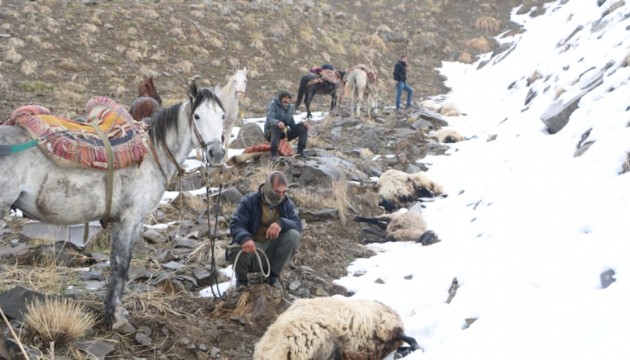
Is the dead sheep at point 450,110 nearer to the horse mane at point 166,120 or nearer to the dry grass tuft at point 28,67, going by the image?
the dry grass tuft at point 28,67

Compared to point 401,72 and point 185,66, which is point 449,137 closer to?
point 401,72

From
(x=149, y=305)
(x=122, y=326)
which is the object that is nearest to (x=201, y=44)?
(x=149, y=305)

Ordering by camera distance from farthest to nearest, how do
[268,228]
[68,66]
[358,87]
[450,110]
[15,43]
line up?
[450,110] → [15,43] → [68,66] → [358,87] → [268,228]

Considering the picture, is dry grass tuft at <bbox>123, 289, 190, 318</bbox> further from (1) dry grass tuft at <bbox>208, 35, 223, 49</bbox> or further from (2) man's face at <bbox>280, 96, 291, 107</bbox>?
(1) dry grass tuft at <bbox>208, 35, 223, 49</bbox>

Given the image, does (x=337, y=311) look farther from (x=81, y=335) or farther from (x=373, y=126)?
(x=373, y=126)

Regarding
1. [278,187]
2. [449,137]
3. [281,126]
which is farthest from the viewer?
[449,137]

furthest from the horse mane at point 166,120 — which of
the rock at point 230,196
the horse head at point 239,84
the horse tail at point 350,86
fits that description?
the horse tail at point 350,86

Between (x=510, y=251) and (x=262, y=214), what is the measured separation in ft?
7.85

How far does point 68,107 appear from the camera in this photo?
39.2 feet

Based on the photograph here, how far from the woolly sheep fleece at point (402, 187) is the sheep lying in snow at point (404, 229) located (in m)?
1.07

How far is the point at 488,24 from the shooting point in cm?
2794

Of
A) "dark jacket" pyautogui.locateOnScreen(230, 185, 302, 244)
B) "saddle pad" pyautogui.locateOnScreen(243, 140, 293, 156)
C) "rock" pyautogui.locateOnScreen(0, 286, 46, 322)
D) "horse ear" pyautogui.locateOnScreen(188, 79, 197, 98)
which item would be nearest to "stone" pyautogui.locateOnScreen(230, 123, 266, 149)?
"saddle pad" pyautogui.locateOnScreen(243, 140, 293, 156)

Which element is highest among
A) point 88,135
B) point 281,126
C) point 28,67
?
point 88,135

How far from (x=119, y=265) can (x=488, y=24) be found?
28.1 m
